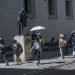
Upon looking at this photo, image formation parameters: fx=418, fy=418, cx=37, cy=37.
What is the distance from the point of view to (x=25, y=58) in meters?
26.1

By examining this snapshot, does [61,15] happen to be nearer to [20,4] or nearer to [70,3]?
[70,3]

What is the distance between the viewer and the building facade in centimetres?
3522

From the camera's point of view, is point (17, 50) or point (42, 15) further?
point (42, 15)

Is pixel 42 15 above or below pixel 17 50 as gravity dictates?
above

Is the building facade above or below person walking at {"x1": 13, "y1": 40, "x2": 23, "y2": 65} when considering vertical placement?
above

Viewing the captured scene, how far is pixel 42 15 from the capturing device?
40250 mm

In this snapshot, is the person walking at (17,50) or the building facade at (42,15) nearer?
the person walking at (17,50)

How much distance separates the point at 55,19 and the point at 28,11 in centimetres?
413

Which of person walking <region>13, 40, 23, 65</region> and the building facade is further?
the building facade

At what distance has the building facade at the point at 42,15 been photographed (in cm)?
3522

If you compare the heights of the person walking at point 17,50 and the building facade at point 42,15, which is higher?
the building facade at point 42,15

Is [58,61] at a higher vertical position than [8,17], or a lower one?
lower
